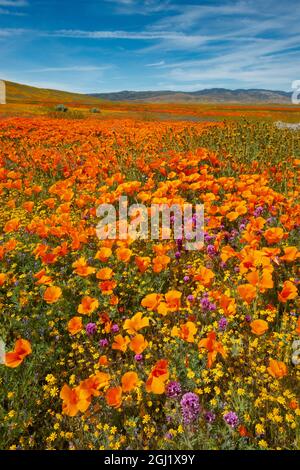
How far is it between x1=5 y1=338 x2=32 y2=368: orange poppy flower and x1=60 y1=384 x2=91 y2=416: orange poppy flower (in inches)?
19.9

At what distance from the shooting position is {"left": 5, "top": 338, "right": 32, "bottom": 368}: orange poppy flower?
9.16 feet

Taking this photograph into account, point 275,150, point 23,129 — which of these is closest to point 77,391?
point 275,150

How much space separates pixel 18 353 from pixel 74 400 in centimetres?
64

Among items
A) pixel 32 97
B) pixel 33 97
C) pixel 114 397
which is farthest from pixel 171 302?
pixel 33 97

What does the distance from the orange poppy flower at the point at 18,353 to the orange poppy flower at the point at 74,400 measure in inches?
19.9

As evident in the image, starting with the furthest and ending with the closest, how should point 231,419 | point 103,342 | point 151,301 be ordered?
1. point 103,342
2. point 151,301
3. point 231,419

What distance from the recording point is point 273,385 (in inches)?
111

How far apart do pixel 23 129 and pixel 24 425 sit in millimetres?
15906

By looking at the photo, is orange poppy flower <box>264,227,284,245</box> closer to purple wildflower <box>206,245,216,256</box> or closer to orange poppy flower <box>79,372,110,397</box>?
purple wildflower <box>206,245,216,256</box>

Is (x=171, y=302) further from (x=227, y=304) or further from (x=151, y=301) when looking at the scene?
(x=227, y=304)

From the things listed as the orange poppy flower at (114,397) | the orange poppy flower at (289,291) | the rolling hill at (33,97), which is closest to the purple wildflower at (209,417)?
the orange poppy flower at (114,397)

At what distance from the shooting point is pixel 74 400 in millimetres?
2553

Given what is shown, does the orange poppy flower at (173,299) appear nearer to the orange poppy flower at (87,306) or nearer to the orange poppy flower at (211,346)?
the orange poppy flower at (211,346)
